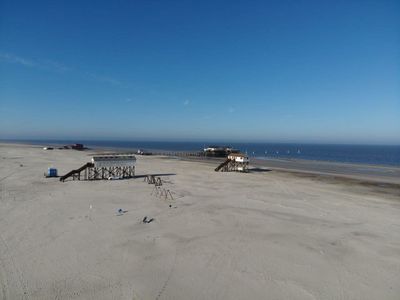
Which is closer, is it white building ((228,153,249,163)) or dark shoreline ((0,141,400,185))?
dark shoreline ((0,141,400,185))

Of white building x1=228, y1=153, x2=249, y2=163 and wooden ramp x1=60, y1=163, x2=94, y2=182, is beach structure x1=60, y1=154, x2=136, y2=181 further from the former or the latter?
white building x1=228, y1=153, x2=249, y2=163

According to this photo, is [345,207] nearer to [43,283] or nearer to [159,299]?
[159,299]

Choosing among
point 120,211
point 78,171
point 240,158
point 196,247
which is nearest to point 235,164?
point 240,158

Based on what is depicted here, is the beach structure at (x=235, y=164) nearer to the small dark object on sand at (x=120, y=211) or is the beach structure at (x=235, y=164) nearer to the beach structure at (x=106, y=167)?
the beach structure at (x=106, y=167)

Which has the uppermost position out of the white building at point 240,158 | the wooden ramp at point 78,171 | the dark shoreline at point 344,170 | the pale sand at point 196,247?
the white building at point 240,158

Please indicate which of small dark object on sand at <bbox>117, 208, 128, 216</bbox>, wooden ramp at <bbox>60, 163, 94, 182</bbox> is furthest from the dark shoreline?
small dark object on sand at <bbox>117, 208, 128, 216</bbox>

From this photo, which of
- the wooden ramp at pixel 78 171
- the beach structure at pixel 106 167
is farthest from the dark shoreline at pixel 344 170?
the wooden ramp at pixel 78 171

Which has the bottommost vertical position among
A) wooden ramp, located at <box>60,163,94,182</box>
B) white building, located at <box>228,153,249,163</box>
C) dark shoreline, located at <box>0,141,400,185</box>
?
dark shoreline, located at <box>0,141,400,185</box>

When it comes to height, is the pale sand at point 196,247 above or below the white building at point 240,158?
below
